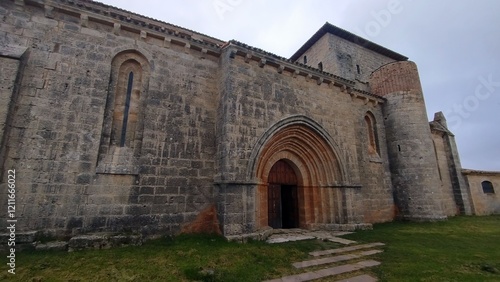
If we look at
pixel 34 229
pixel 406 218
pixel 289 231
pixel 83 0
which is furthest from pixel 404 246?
pixel 83 0

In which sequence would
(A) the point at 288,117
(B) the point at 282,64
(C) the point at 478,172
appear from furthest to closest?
(C) the point at 478,172 → (B) the point at 282,64 → (A) the point at 288,117

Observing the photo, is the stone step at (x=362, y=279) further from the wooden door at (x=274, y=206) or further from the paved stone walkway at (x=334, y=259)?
the wooden door at (x=274, y=206)

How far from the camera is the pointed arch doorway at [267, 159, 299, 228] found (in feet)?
26.4

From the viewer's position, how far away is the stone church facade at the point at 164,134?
507 centimetres

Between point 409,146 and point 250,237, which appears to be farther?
point 409,146

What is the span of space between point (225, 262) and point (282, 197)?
4941 mm

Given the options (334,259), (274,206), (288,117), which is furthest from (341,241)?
(288,117)

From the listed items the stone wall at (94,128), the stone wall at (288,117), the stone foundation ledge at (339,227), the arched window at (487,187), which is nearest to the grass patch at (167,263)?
the stone wall at (94,128)

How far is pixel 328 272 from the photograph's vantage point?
13.0ft

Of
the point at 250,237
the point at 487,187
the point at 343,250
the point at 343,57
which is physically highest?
the point at 343,57

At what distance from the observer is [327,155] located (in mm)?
8422

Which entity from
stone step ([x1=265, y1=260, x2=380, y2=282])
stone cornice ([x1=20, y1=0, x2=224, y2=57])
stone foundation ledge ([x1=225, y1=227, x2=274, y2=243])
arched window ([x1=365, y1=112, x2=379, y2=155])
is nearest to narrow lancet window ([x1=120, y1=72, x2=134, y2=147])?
stone cornice ([x1=20, y1=0, x2=224, y2=57])

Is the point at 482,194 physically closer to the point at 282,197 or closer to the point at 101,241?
the point at 282,197

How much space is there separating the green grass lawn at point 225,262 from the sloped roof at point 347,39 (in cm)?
1404
